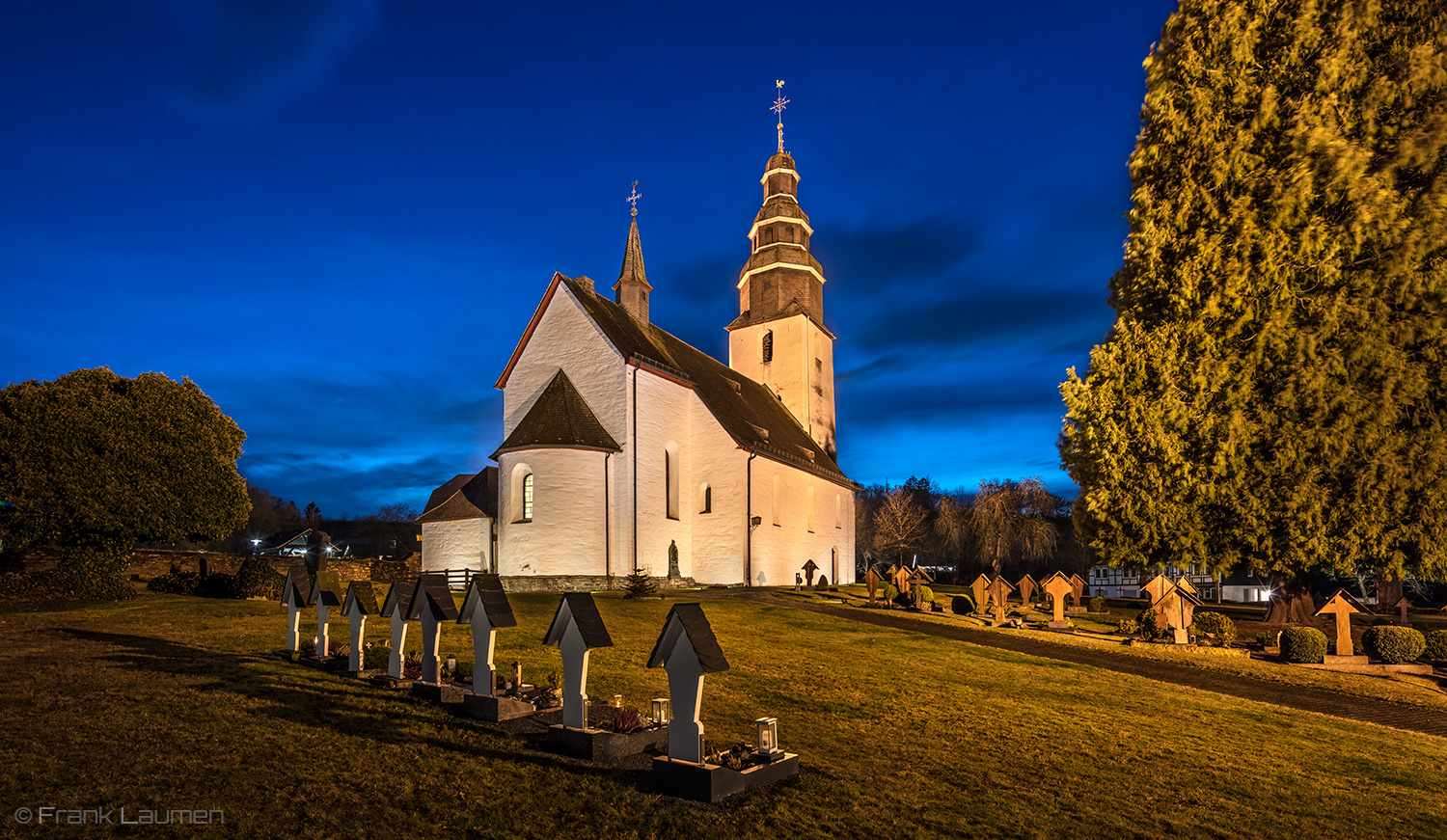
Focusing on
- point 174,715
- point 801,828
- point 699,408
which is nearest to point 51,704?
point 174,715

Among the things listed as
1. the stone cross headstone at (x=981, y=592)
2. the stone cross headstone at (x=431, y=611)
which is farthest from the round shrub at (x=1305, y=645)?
the stone cross headstone at (x=431, y=611)

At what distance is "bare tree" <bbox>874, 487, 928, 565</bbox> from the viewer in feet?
206

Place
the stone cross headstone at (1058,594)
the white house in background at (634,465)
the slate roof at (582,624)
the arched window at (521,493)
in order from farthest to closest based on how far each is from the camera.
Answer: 1. the arched window at (521,493)
2. the white house in background at (634,465)
3. the stone cross headstone at (1058,594)
4. the slate roof at (582,624)

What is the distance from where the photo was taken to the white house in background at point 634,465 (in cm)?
2662

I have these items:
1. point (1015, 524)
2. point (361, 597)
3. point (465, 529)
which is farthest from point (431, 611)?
point (1015, 524)

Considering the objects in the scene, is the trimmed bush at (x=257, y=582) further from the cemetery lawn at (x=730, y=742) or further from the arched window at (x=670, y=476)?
the arched window at (x=670, y=476)

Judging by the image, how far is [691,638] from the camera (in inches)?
207

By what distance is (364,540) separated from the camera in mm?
77125

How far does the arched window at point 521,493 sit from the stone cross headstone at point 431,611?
19415mm

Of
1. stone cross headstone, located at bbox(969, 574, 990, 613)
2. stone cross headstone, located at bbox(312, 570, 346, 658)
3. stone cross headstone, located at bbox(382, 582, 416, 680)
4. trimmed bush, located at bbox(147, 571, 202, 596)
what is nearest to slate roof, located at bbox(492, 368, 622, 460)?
trimmed bush, located at bbox(147, 571, 202, 596)

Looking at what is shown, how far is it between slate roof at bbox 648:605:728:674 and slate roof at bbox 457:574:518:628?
1.89 metres

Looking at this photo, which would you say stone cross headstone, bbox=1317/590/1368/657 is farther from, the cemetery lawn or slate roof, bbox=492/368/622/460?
slate roof, bbox=492/368/622/460

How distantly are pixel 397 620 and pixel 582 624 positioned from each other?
3418mm

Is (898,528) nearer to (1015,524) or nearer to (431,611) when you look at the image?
(1015,524)
